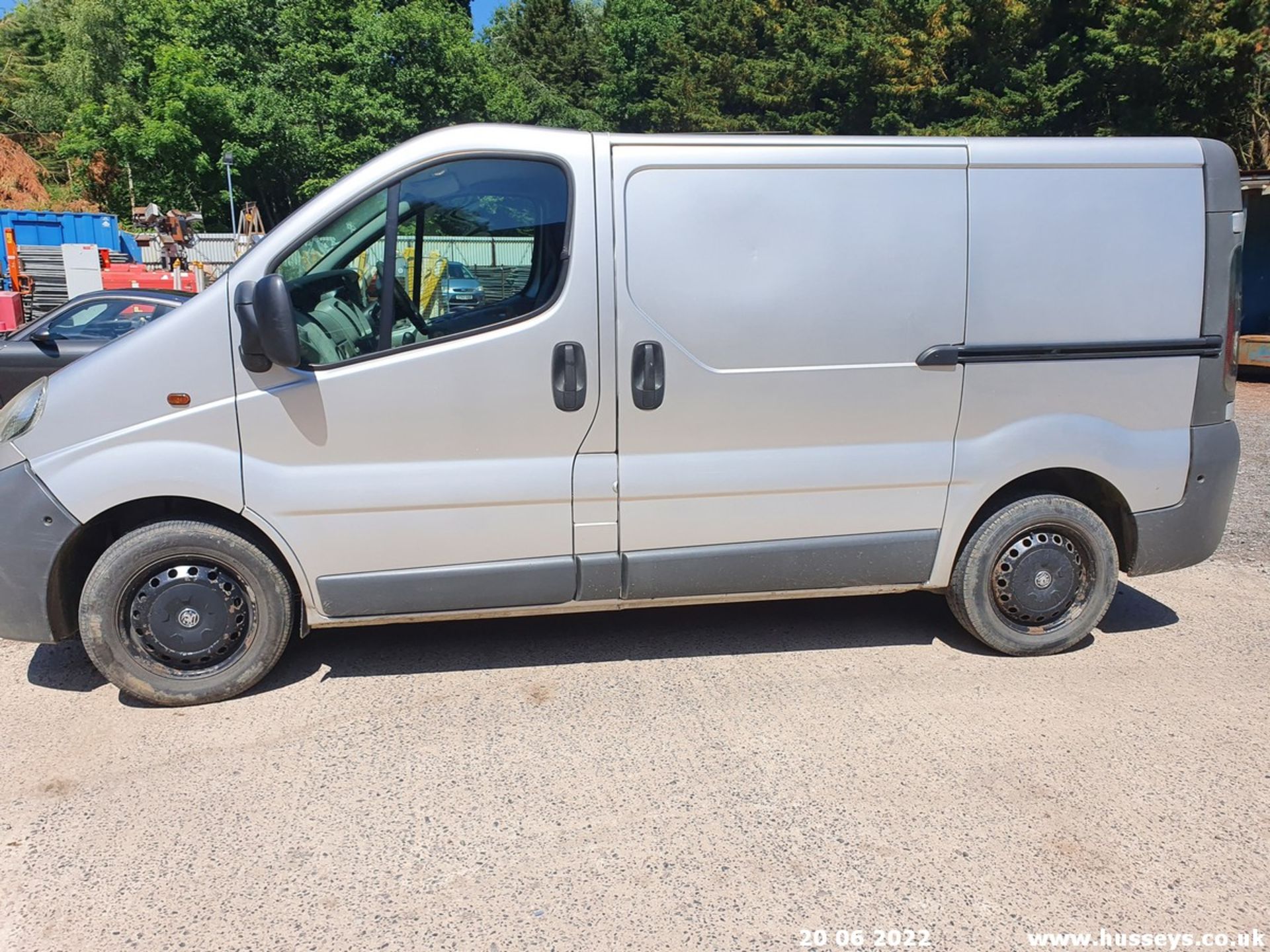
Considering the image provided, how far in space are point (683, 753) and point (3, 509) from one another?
2.80m

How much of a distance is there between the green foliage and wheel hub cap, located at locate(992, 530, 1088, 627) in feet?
66.1

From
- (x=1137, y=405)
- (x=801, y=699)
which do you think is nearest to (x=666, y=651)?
(x=801, y=699)

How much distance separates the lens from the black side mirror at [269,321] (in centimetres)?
349

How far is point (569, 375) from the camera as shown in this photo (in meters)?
3.81

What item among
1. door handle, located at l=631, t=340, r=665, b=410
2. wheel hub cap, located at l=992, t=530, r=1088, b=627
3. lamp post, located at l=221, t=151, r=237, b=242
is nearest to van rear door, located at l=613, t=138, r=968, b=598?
door handle, located at l=631, t=340, r=665, b=410

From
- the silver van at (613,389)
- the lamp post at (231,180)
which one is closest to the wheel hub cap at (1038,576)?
the silver van at (613,389)

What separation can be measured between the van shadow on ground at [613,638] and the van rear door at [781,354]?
1.85ft

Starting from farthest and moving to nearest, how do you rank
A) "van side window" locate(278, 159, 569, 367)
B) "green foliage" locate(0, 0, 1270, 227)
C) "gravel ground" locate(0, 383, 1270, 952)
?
"green foliage" locate(0, 0, 1270, 227) < "van side window" locate(278, 159, 569, 367) < "gravel ground" locate(0, 383, 1270, 952)

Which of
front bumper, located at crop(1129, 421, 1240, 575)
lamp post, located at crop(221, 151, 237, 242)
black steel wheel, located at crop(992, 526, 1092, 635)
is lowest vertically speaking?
black steel wheel, located at crop(992, 526, 1092, 635)

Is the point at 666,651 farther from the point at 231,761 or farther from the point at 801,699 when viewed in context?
the point at 231,761

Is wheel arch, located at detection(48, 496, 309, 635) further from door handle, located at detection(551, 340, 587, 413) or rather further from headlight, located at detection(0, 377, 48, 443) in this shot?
door handle, located at detection(551, 340, 587, 413)

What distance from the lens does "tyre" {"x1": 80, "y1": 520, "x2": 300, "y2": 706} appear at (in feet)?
12.3

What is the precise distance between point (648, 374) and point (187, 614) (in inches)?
83.5

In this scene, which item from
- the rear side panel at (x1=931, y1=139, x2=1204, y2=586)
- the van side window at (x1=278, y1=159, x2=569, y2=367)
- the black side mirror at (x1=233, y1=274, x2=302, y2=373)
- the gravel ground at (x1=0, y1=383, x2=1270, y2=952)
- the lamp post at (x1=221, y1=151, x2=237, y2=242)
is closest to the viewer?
the gravel ground at (x1=0, y1=383, x2=1270, y2=952)
